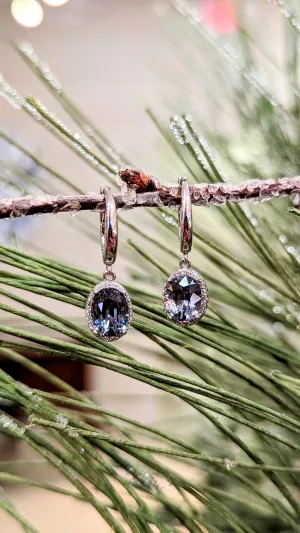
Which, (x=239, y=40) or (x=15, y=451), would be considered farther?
(x=15, y=451)

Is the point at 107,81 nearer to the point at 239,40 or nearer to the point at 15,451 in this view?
the point at 15,451

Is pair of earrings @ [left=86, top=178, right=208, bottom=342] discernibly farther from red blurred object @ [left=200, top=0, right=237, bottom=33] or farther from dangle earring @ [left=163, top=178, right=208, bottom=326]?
red blurred object @ [left=200, top=0, right=237, bottom=33]

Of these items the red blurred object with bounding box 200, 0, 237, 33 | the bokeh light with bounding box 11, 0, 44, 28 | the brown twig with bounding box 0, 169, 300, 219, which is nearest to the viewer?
the brown twig with bounding box 0, 169, 300, 219

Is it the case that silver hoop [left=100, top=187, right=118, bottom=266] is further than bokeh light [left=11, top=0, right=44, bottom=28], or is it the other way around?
bokeh light [left=11, top=0, right=44, bottom=28]

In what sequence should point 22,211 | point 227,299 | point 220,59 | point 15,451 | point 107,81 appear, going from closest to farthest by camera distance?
1. point 22,211
2. point 227,299
3. point 220,59
4. point 15,451
5. point 107,81

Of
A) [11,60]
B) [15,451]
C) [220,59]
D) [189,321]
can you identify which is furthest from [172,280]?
[11,60]

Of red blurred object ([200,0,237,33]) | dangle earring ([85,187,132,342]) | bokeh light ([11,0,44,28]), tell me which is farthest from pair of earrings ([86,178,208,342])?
bokeh light ([11,0,44,28])

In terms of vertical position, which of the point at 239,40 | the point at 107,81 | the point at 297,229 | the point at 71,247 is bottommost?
the point at 297,229

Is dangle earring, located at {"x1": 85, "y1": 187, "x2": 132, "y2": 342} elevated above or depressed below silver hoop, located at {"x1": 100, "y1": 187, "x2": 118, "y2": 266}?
below
